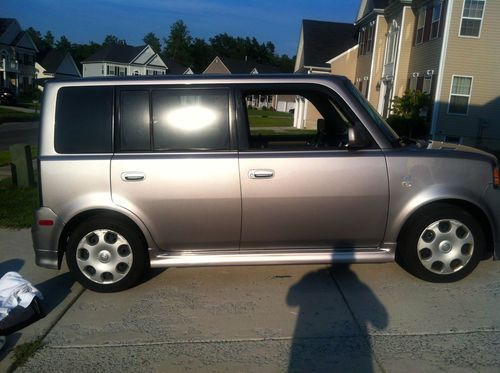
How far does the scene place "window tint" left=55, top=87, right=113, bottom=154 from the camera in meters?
4.14

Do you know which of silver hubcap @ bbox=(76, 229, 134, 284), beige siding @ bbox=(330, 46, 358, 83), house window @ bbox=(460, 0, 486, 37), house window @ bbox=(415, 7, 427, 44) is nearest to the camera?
silver hubcap @ bbox=(76, 229, 134, 284)

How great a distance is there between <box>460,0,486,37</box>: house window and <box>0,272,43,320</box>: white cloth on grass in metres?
18.8

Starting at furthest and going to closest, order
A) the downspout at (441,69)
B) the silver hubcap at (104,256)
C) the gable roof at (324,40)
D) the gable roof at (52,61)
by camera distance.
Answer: the gable roof at (52,61)
the gable roof at (324,40)
the downspout at (441,69)
the silver hubcap at (104,256)

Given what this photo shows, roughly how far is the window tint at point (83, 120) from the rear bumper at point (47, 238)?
0.59 metres

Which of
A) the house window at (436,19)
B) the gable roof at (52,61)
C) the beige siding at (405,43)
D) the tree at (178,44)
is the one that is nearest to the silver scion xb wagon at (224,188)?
the house window at (436,19)

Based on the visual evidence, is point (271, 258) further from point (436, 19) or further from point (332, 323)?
point (436, 19)

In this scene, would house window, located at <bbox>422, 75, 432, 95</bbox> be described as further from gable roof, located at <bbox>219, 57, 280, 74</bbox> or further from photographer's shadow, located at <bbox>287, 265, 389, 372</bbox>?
gable roof, located at <bbox>219, 57, 280, 74</bbox>

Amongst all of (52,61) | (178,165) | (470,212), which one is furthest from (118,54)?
(470,212)

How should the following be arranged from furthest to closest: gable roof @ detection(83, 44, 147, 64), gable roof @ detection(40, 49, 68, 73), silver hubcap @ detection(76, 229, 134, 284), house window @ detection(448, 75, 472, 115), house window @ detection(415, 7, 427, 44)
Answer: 1. gable roof @ detection(40, 49, 68, 73)
2. gable roof @ detection(83, 44, 147, 64)
3. house window @ detection(415, 7, 427, 44)
4. house window @ detection(448, 75, 472, 115)
5. silver hubcap @ detection(76, 229, 134, 284)

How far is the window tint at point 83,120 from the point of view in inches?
163

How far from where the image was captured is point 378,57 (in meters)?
26.3

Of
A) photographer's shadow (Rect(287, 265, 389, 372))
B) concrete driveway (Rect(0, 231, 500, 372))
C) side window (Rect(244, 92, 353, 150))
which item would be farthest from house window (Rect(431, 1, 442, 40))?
photographer's shadow (Rect(287, 265, 389, 372))

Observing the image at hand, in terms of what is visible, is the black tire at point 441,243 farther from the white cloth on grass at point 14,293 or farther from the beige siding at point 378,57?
the beige siding at point 378,57

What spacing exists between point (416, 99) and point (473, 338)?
1721 centimetres
